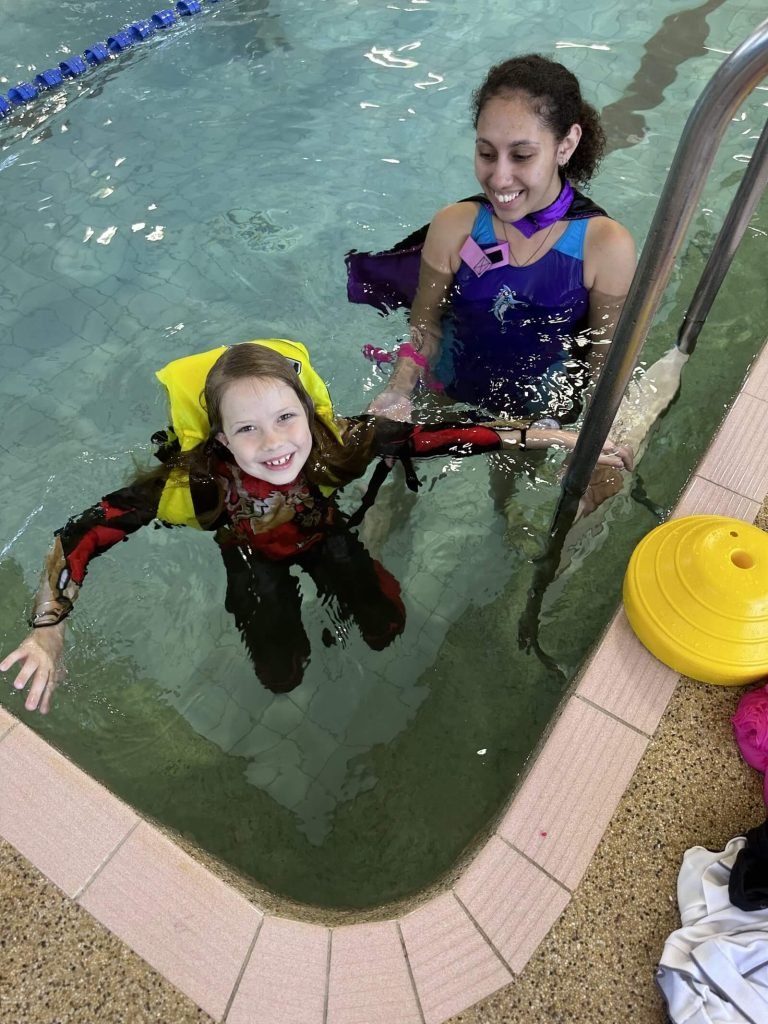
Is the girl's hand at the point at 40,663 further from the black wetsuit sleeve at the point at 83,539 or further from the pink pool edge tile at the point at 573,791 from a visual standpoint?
the pink pool edge tile at the point at 573,791

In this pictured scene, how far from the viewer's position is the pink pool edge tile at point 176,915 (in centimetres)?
173

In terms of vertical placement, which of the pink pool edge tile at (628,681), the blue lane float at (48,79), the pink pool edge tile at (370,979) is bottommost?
the pink pool edge tile at (370,979)

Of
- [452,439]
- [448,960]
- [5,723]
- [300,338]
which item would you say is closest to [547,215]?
[452,439]

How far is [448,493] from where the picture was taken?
3.25 m

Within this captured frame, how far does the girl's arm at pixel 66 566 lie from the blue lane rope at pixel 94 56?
172 inches

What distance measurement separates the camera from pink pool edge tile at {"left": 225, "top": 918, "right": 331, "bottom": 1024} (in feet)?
5.50

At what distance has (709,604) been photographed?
2.01m

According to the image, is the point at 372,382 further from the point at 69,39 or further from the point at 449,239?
the point at 69,39

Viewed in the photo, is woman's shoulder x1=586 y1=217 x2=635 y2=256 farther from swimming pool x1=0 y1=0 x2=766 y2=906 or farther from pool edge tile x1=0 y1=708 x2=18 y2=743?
pool edge tile x1=0 y1=708 x2=18 y2=743

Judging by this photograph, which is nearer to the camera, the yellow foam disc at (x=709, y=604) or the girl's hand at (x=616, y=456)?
the yellow foam disc at (x=709, y=604)

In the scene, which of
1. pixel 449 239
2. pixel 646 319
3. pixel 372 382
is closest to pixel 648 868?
pixel 646 319

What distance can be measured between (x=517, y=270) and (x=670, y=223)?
113cm

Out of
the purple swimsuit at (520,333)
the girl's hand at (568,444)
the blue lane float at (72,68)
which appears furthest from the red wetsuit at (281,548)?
the blue lane float at (72,68)

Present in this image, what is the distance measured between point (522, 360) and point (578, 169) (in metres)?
0.70
